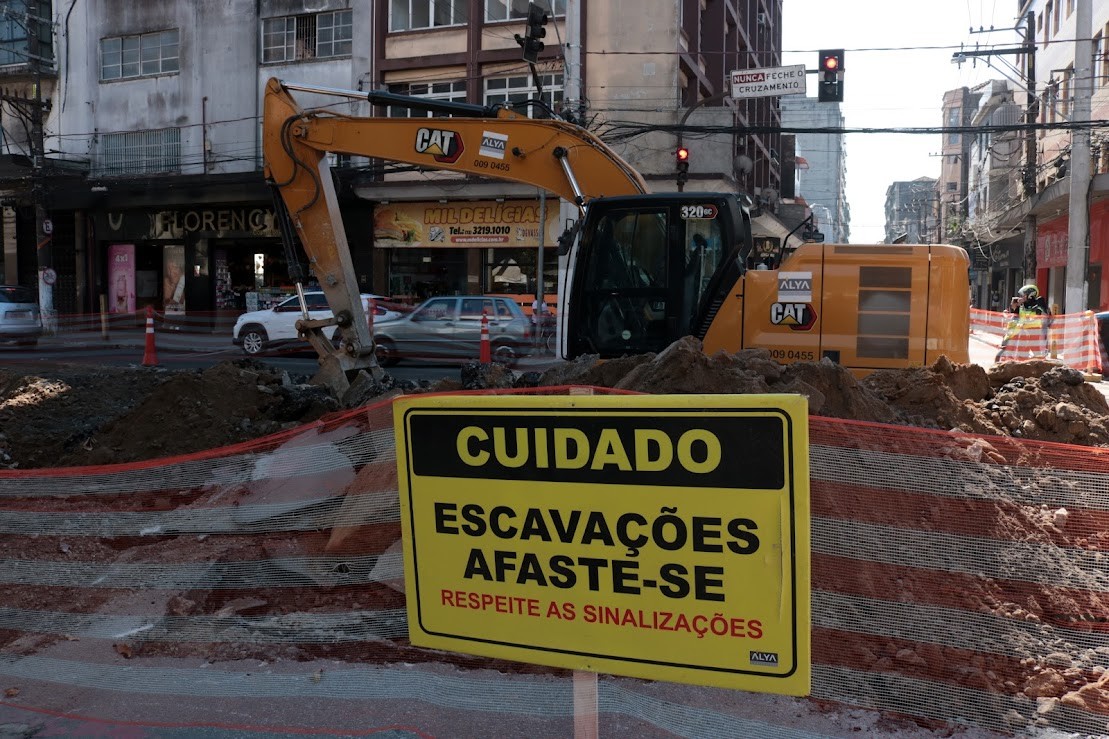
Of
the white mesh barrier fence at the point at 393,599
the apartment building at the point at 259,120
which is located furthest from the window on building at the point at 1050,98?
the white mesh barrier fence at the point at 393,599

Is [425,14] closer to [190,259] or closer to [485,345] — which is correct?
[190,259]

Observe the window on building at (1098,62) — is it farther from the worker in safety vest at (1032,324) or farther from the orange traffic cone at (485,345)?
the orange traffic cone at (485,345)

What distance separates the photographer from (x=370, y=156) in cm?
940

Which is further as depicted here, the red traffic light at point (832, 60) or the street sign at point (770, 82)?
the street sign at point (770, 82)

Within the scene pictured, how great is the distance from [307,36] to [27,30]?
458 inches

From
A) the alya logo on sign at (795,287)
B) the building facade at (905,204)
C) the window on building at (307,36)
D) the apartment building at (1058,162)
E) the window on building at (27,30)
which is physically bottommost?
the alya logo on sign at (795,287)

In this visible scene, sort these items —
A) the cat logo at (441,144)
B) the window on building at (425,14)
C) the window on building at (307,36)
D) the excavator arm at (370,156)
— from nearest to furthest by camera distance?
the excavator arm at (370,156)
the cat logo at (441,144)
the window on building at (425,14)
the window on building at (307,36)

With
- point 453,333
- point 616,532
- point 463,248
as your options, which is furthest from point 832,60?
point 616,532

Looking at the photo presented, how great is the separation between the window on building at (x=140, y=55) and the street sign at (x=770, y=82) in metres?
20.0

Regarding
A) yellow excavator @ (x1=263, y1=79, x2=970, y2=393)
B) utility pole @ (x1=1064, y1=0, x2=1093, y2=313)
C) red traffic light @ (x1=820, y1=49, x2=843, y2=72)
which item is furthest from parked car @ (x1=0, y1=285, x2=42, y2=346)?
utility pole @ (x1=1064, y1=0, x2=1093, y2=313)

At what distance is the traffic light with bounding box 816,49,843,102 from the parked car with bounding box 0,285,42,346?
18.3 metres

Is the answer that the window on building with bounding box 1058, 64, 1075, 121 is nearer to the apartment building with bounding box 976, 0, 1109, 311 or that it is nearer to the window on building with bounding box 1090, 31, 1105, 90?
the apartment building with bounding box 976, 0, 1109, 311

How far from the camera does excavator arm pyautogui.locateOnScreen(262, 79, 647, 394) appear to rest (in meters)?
9.16

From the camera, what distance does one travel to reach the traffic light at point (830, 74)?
18.8 m
